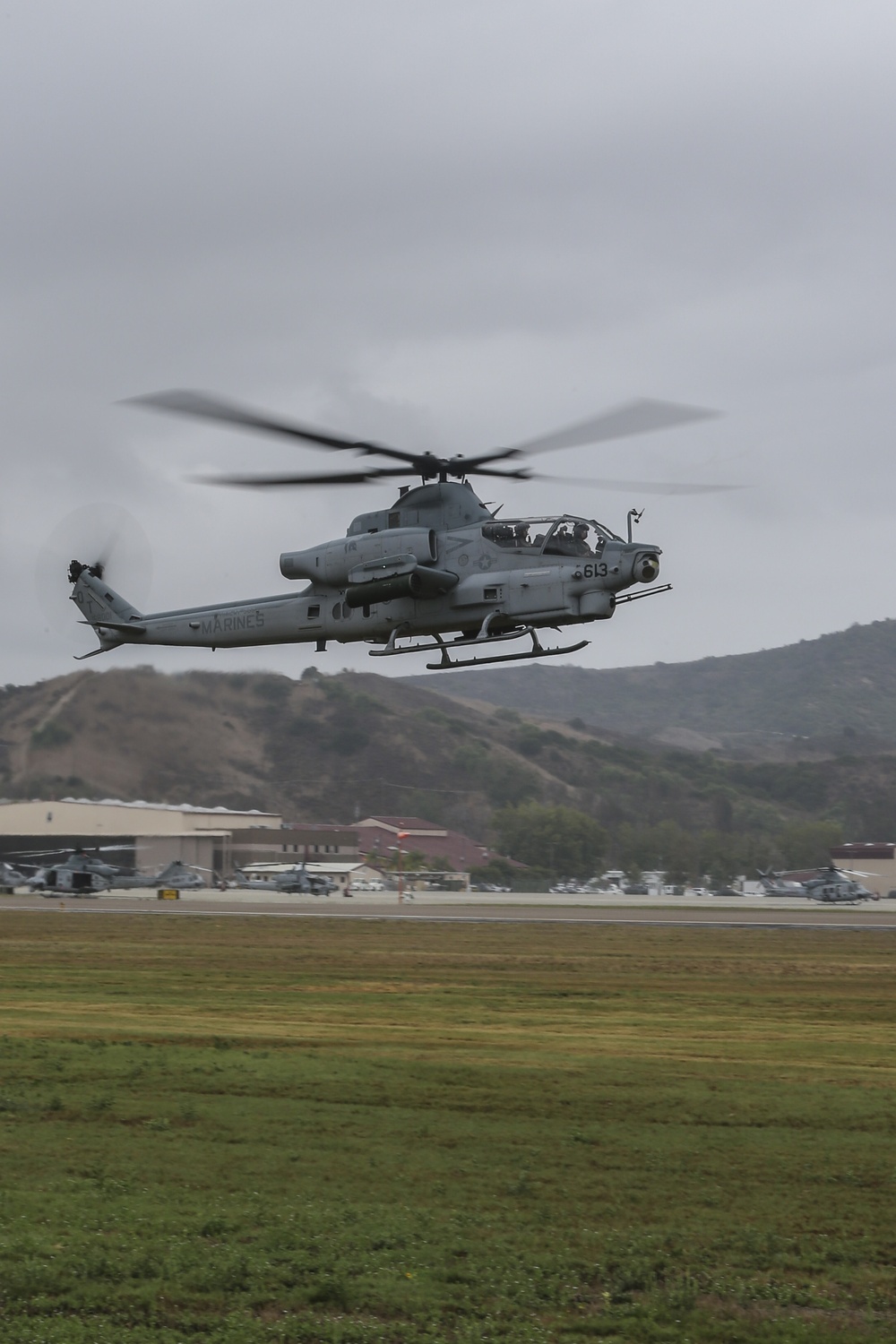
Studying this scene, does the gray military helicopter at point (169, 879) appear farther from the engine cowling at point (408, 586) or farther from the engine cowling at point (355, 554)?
the engine cowling at point (408, 586)

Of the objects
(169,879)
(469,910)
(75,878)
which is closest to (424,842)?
(169,879)

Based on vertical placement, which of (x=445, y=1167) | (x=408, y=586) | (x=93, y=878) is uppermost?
(x=408, y=586)

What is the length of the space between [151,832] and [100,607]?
4948 cm

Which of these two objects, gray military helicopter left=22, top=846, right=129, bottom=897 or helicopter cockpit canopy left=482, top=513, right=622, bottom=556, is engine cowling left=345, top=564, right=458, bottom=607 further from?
gray military helicopter left=22, top=846, right=129, bottom=897

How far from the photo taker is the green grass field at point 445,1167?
8.63 meters

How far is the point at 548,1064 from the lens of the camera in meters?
17.6

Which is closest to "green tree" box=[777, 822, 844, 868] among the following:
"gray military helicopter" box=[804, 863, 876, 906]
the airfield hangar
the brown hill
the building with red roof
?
the brown hill

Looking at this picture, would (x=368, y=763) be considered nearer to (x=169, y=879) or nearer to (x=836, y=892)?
(x=169, y=879)

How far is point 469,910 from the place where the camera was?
190ft

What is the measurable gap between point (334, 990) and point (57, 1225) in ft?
54.8

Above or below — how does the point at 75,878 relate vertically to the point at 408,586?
below

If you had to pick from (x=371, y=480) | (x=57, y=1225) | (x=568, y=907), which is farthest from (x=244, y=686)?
(x=57, y=1225)

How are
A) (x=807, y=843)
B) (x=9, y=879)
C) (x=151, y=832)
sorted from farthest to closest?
(x=807, y=843)
(x=151, y=832)
(x=9, y=879)

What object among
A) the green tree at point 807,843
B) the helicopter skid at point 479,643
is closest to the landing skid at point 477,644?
the helicopter skid at point 479,643
